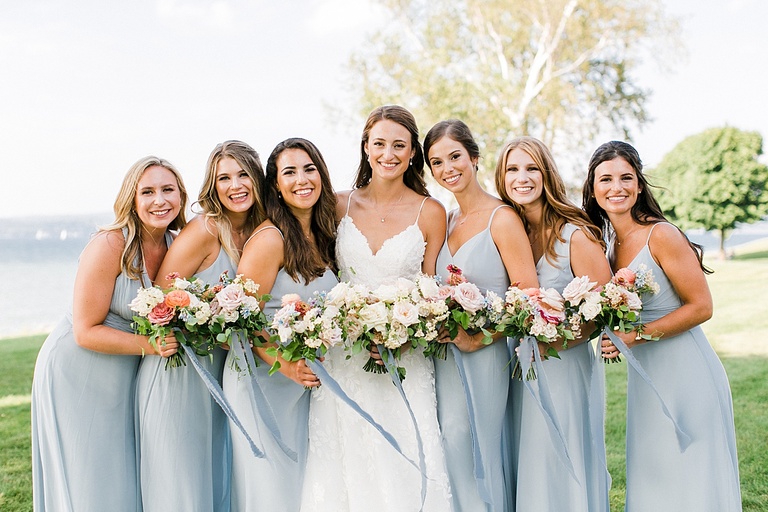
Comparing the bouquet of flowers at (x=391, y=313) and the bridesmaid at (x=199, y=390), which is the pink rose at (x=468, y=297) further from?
the bridesmaid at (x=199, y=390)

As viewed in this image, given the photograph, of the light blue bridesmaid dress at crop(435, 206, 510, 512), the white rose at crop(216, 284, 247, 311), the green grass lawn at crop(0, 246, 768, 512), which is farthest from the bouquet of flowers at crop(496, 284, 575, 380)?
the green grass lawn at crop(0, 246, 768, 512)

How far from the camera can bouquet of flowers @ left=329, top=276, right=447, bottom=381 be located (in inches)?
183

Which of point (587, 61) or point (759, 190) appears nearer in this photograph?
point (587, 61)

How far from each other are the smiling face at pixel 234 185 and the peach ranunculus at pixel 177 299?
1.02 metres

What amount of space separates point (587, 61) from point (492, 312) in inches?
921


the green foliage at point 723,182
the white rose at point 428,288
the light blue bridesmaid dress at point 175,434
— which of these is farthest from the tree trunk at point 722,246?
the light blue bridesmaid dress at point 175,434

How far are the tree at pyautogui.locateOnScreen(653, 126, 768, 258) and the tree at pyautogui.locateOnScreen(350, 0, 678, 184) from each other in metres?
22.9

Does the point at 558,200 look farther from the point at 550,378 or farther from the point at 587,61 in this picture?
the point at 587,61

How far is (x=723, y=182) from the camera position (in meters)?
48.6

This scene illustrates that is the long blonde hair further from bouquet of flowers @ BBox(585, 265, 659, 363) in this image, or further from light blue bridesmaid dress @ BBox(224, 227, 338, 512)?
bouquet of flowers @ BBox(585, 265, 659, 363)

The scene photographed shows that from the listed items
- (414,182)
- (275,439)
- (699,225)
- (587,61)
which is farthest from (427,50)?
(699,225)

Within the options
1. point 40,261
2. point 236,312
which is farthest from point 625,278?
point 40,261

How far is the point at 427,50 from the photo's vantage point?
26.6 metres

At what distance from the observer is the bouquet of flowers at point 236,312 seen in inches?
182
